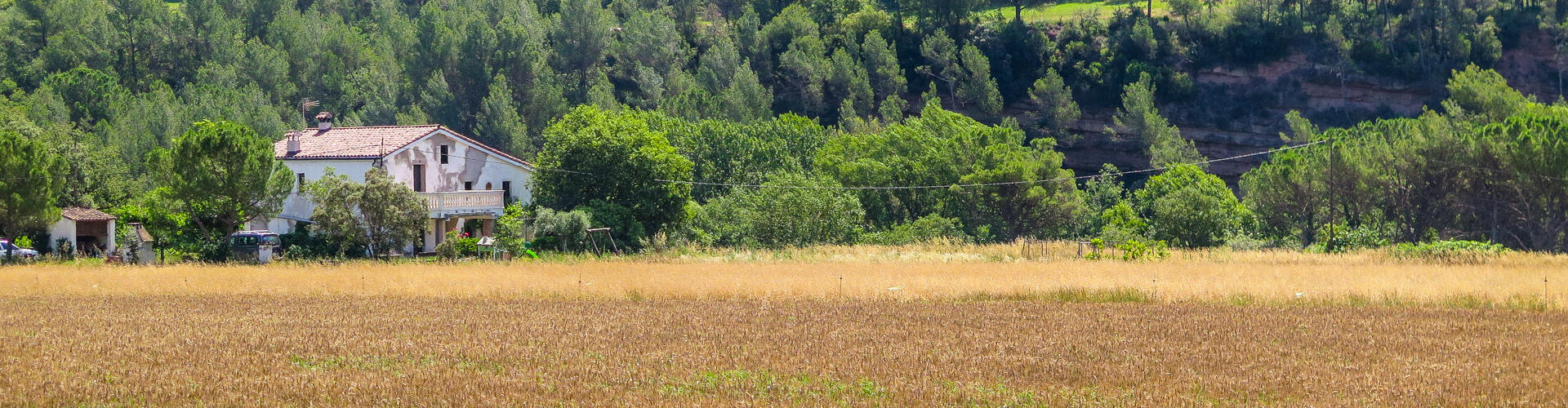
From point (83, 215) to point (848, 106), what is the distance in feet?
155

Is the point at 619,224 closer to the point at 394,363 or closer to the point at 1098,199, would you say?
the point at 394,363

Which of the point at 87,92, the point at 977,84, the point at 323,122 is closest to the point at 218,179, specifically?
the point at 323,122

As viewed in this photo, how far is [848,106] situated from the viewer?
293 feet

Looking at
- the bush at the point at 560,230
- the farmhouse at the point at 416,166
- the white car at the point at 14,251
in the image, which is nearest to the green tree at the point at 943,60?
the farmhouse at the point at 416,166

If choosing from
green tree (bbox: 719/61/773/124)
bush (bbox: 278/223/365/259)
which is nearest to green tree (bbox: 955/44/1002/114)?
green tree (bbox: 719/61/773/124)

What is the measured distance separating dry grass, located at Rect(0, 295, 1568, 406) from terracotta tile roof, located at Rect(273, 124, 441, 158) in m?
23.7

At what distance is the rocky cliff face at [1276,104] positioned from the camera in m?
90.6

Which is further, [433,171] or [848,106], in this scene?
[848,106]

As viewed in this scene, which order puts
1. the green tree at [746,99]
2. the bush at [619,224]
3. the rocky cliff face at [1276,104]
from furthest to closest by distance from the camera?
the rocky cliff face at [1276,104]
the green tree at [746,99]
the bush at [619,224]

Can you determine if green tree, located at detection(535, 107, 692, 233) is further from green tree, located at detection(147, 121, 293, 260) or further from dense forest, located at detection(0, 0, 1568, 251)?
green tree, located at detection(147, 121, 293, 260)

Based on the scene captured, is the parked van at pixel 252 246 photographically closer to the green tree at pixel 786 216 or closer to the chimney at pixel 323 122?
the chimney at pixel 323 122

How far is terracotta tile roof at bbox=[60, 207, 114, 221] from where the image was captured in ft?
172

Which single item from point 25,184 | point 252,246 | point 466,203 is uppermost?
point 25,184

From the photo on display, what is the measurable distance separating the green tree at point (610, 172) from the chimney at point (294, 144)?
30.3ft
